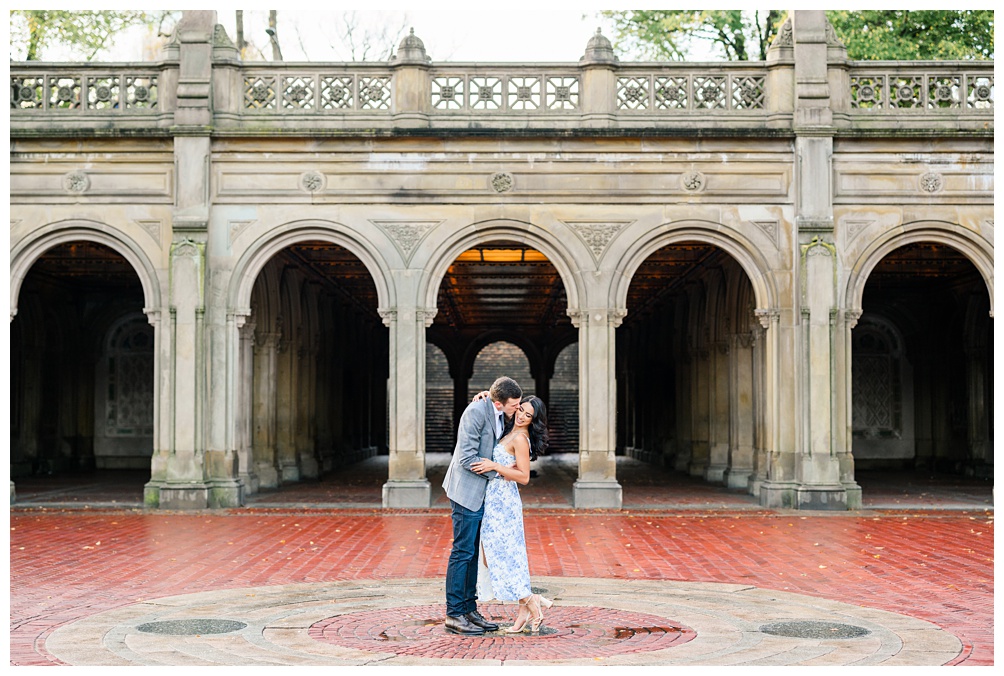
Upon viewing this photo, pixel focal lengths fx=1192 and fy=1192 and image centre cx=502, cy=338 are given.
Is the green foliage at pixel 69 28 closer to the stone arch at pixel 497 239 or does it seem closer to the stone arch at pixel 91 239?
the stone arch at pixel 91 239

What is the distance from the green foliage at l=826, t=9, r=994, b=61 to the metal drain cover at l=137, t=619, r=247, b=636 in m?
22.5

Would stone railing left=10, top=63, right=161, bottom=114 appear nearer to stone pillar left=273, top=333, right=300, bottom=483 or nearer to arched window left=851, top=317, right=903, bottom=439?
stone pillar left=273, top=333, right=300, bottom=483

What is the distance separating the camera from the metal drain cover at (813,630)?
755cm

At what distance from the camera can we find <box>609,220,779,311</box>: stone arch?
58.3ft

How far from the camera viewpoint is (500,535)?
313 inches

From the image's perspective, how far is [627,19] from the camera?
31.9 metres

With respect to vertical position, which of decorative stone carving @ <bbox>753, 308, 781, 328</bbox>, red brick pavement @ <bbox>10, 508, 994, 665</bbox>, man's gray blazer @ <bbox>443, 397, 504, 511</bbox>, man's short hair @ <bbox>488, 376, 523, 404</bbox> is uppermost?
decorative stone carving @ <bbox>753, 308, 781, 328</bbox>

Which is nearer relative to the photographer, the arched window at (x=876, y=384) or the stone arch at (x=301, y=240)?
the stone arch at (x=301, y=240)

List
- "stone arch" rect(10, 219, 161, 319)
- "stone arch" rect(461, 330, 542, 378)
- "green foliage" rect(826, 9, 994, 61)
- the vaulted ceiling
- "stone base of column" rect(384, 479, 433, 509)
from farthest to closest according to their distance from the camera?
"stone arch" rect(461, 330, 542, 378) → "green foliage" rect(826, 9, 994, 61) → the vaulted ceiling → "stone arch" rect(10, 219, 161, 319) → "stone base of column" rect(384, 479, 433, 509)

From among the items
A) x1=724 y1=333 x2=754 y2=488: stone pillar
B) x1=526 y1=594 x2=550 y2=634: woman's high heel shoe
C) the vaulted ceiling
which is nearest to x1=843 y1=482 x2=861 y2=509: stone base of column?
x1=724 y1=333 x2=754 y2=488: stone pillar

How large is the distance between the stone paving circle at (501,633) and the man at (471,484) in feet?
1.23

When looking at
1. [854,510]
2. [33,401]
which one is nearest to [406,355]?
[854,510]

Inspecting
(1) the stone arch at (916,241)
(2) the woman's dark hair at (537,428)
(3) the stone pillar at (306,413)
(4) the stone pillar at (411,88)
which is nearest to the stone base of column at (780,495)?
(1) the stone arch at (916,241)

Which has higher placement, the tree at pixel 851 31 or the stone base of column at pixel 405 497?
the tree at pixel 851 31
